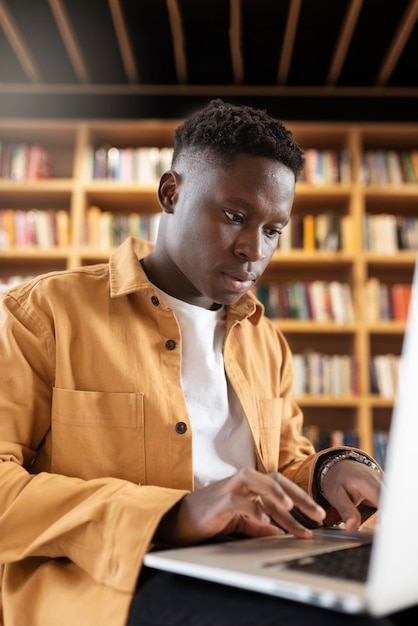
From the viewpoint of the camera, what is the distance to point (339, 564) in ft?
2.24

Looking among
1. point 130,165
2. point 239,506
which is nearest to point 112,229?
point 130,165

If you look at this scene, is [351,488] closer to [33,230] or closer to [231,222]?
[231,222]

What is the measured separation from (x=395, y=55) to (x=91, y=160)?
171cm

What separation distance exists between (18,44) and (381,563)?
141 inches

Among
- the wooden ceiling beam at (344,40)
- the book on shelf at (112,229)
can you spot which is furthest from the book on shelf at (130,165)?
the wooden ceiling beam at (344,40)

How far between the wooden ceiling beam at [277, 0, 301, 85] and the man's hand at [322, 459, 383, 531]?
2.70 m

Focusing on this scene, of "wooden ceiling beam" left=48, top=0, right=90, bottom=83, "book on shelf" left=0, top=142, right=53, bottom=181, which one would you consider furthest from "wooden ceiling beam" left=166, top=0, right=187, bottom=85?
"book on shelf" left=0, top=142, right=53, bottom=181

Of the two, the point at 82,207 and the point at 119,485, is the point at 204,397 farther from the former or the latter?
the point at 82,207

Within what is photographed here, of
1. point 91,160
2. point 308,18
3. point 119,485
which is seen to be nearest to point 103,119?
point 91,160

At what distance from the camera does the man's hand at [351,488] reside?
3.10 ft

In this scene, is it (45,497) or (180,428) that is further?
(180,428)

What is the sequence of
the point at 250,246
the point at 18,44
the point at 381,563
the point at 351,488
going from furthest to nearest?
the point at 18,44, the point at 250,246, the point at 351,488, the point at 381,563

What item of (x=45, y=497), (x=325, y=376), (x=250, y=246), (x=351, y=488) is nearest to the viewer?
(x=45, y=497)

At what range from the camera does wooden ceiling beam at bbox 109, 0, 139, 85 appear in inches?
126
